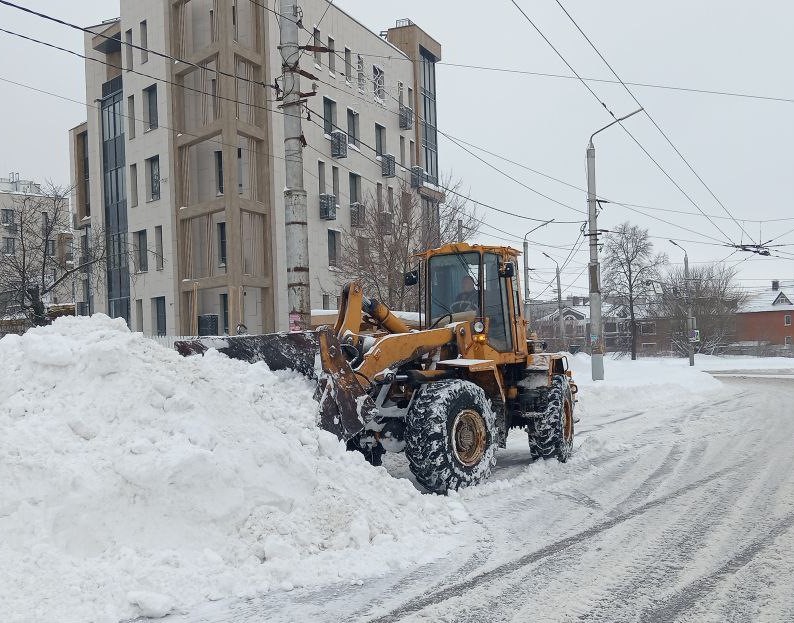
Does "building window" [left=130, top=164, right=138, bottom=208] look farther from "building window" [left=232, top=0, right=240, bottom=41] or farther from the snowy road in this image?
the snowy road

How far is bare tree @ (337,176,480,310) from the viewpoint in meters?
22.6

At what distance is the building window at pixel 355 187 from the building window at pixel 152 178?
28.3ft

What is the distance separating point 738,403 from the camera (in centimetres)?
1839

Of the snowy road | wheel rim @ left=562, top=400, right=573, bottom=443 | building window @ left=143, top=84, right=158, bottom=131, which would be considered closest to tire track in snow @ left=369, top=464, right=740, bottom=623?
the snowy road

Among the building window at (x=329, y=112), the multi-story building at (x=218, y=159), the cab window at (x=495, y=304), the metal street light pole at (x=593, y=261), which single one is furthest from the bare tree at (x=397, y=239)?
the cab window at (x=495, y=304)

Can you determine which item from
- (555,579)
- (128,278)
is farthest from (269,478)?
(128,278)

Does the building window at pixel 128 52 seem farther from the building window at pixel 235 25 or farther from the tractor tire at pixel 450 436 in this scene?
the tractor tire at pixel 450 436

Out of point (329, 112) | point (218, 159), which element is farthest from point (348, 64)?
point (218, 159)

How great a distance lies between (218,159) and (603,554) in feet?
89.8

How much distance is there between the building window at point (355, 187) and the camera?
113ft

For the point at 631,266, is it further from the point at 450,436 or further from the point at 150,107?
the point at 450,436

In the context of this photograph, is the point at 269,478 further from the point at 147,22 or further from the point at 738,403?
the point at 147,22

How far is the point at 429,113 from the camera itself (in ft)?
136

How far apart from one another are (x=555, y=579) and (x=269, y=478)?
88.7 inches
